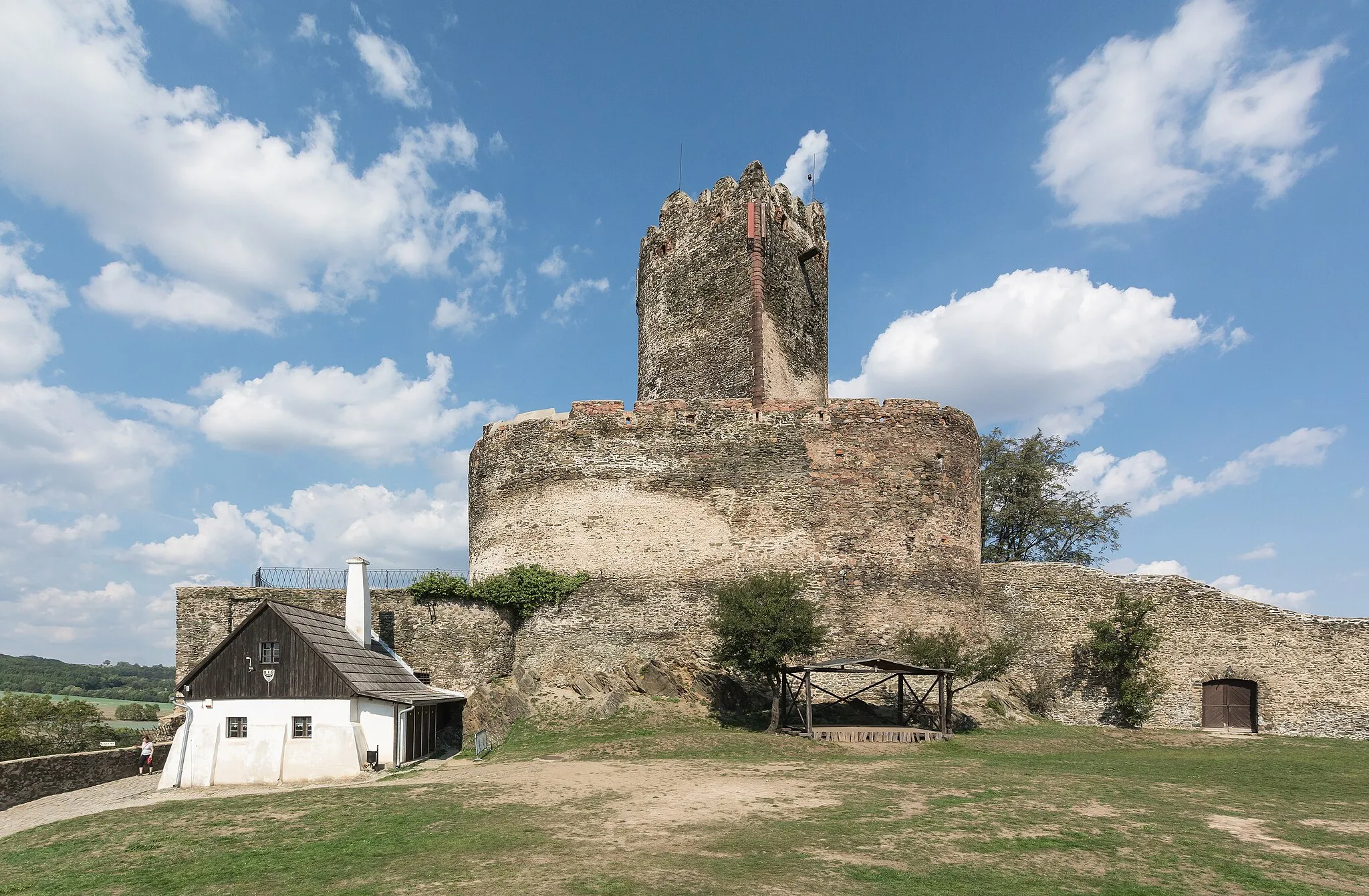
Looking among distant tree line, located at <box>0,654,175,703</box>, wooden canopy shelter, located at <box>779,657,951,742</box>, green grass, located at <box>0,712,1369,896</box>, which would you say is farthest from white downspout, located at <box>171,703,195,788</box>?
distant tree line, located at <box>0,654,175,703</box>

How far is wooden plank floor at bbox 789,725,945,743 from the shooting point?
60.0ft

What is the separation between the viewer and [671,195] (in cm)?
2992

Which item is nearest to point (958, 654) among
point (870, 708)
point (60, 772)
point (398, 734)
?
point (870, 708)

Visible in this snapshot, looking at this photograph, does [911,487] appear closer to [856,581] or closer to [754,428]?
[856,581]

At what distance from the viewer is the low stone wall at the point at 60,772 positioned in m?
17.4

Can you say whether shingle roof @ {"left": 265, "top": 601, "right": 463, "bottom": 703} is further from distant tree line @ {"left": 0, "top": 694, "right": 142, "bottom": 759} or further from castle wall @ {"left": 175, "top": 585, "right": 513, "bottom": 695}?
distant tree line @ {"left": 0, "top": 694, "right": 142, "bottom": 759}

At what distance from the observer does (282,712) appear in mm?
18547

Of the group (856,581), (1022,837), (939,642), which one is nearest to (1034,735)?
(939,642)

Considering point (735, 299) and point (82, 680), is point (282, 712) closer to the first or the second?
point (735, 299)

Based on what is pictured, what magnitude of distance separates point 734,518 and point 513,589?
701cm

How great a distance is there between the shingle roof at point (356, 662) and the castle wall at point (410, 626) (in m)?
1.19

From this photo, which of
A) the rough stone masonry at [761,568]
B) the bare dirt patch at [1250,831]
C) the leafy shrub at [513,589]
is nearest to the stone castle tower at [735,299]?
the rough stone masonry at [761,568]

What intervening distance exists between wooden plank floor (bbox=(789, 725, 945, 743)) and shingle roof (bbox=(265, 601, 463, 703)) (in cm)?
1023

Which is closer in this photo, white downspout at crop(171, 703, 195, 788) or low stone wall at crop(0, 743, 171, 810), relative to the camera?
low stone wall at crop(0, 743, 171, 810)
